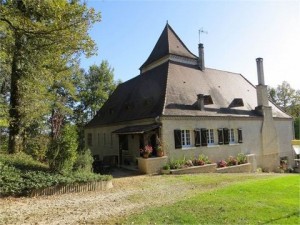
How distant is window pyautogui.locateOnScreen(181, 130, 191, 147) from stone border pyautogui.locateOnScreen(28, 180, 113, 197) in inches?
336

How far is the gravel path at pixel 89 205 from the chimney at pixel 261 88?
56.5 ft

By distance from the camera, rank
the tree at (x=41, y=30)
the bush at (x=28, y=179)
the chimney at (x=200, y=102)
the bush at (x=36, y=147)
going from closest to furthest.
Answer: the bush at (x=28, y=179), the tree at (x=41, y=30), the bush at (x=36, y=147), the chimney at (x=200, y=102)

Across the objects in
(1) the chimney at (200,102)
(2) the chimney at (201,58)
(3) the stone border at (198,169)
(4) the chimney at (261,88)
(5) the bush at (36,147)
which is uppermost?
(2) the chimney at (201,58)

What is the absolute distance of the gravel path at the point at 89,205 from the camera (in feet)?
25.1

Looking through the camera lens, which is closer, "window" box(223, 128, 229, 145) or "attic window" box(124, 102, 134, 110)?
"window" box(223, 128, 229, 145)

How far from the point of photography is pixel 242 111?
24781 millimetres

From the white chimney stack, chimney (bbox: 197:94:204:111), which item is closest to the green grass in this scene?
chimney (bbox: 197:94:204:111)

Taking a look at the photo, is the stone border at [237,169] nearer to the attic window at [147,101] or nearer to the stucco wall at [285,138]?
the attic window at [147,101]

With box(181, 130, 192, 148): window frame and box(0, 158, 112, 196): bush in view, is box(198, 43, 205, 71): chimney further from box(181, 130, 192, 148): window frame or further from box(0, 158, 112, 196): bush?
box(0, 158, 112, 196): bush

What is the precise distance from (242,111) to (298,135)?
87.8 ft

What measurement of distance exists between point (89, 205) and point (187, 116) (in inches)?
477

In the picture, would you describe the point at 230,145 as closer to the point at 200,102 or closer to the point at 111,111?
the point at 200,102

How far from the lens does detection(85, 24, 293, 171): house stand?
19656 mm

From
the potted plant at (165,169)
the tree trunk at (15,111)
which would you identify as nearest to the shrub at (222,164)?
the potted plant at (165,169)
